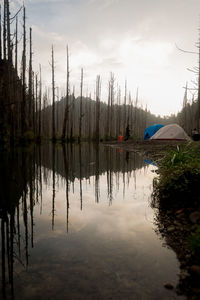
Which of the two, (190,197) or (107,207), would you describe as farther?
(107,207)

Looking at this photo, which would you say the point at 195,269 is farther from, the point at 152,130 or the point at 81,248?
the point at 152,130

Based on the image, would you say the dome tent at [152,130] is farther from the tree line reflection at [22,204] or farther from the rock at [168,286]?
the rock at [168,286]

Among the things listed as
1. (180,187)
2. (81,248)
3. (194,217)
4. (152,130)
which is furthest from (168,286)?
(152,130)

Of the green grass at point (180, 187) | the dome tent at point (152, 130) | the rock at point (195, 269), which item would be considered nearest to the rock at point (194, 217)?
the green grass at point (180, 187)

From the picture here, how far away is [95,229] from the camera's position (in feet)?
7.98

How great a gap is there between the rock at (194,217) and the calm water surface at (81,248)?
497 millimetres

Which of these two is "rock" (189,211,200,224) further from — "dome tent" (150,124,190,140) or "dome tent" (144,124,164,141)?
"dome tent" (144,124,164,141)

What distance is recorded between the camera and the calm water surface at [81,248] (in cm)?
141

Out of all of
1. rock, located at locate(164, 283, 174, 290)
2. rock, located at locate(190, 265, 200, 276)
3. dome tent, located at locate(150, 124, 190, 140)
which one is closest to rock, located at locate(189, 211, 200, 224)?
rock, located at locate(190, 265, 200, 276)

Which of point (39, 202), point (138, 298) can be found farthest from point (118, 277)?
point (39, 202)

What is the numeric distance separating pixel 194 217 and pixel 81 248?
1.49 meters

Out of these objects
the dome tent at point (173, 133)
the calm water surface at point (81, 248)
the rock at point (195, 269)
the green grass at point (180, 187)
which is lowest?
the calm water surface at point (81, 248)

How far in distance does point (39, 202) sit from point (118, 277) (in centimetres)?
227

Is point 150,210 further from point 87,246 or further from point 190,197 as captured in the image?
point 87,246
